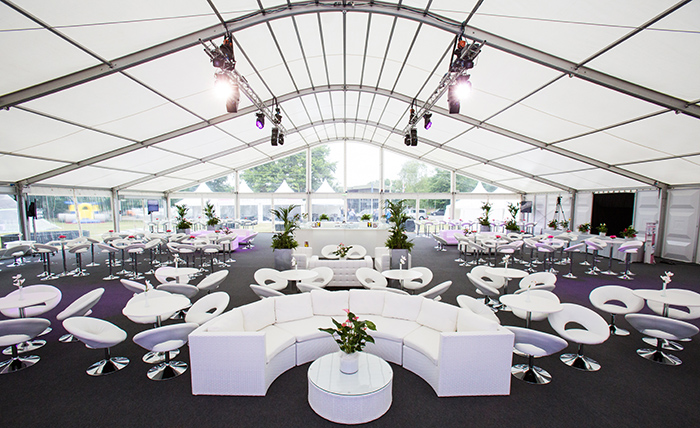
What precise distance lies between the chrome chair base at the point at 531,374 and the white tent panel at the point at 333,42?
6776 millimetres

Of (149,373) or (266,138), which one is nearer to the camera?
(149,373)

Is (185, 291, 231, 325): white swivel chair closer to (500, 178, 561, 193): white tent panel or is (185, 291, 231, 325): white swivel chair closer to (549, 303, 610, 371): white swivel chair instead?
(549, 303, 610, 371): white swivel chair

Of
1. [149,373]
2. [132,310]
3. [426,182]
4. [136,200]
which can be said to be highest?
[426,182]

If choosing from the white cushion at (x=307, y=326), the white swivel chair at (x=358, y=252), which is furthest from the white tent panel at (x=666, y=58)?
the white swivel chair at (x=358, y=252)

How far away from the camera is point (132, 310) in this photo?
10.5ft

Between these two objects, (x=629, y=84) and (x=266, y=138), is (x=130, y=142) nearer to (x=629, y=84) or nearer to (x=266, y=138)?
(x=266, y=138)

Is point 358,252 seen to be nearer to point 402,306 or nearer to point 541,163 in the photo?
point 402,306

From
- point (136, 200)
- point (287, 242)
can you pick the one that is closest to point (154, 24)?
point (287, 242)

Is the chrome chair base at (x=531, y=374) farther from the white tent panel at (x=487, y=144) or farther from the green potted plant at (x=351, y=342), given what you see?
the white tent panel at (x=487, y=144)

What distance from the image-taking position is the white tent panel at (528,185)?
43.5ft

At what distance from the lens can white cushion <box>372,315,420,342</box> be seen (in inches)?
132

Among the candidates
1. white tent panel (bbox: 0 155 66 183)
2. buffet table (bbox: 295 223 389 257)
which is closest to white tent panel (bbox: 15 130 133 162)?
white tent panel (bbox: 0 155 66 183)

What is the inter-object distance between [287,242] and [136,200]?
11359 millimetres

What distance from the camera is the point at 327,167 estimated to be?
53.4ft
